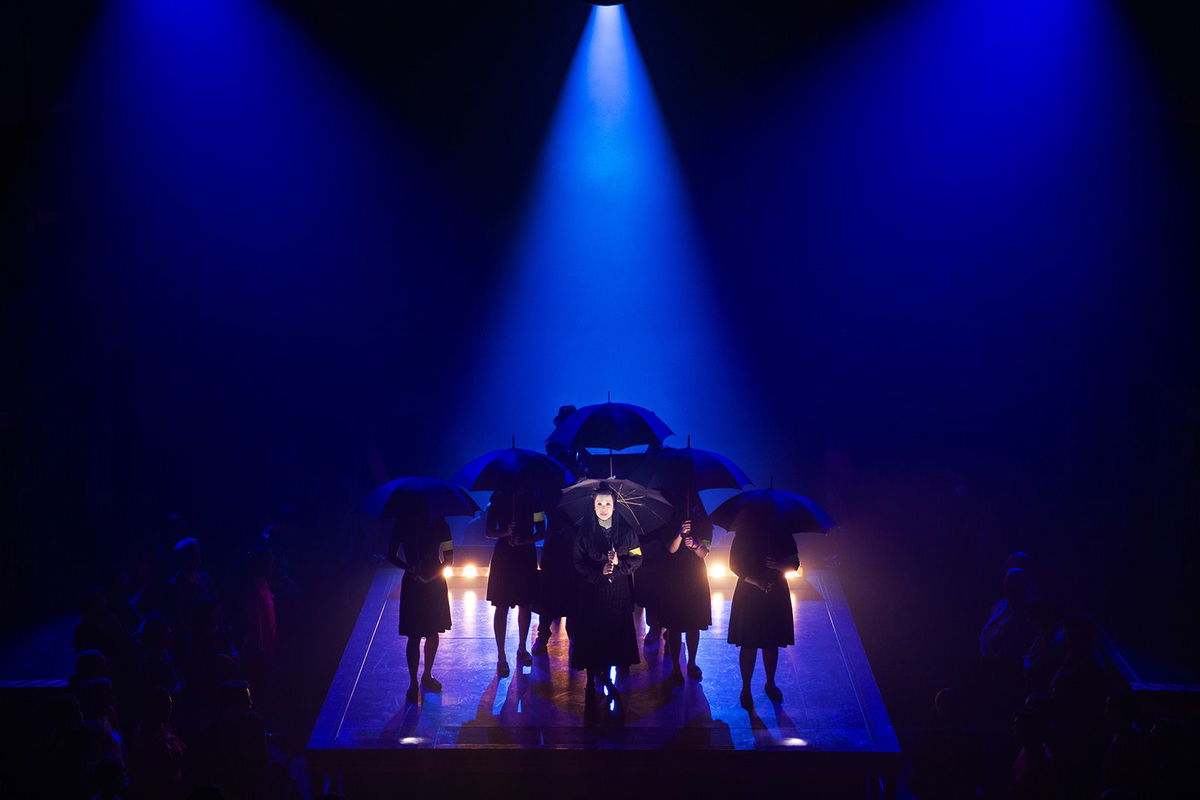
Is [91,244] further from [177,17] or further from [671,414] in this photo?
[671,414]

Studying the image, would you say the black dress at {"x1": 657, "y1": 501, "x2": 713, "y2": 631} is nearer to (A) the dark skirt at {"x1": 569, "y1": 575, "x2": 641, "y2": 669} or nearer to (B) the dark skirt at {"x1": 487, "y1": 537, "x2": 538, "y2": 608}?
(A) the dark skirt at {"x1": 569, "y1": 575, "x2": 641, "y2": 669}

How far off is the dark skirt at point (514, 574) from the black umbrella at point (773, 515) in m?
1.62

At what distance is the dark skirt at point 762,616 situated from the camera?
8164 mm

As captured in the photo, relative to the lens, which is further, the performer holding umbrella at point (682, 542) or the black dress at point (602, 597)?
the performer holding umbrella at point (682, 542)

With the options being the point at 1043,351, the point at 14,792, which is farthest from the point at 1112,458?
the point at 14,792

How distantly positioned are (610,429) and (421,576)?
78.3 inches

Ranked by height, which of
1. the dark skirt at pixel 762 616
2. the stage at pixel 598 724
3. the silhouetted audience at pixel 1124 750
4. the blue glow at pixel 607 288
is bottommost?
the stage at pixel 598 724

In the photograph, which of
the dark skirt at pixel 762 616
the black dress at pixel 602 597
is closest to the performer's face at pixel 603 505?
the black dress at pixel 602 597

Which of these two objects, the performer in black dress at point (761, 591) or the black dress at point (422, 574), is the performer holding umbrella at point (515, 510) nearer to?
the black dress at point (422, 574)

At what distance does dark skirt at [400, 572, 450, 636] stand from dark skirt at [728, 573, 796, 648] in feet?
7.54

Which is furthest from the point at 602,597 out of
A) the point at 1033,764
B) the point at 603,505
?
the point at 1033,764

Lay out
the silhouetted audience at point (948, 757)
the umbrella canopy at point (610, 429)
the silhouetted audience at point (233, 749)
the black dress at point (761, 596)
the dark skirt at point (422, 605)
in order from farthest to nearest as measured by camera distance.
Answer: the umbrella canopy at point (610, 429), the dark skirt at point (422, 605), the black dress at point (761, 596), the silhouetted audience at point (233, 749), the silhouetted audience at point (948, 757)

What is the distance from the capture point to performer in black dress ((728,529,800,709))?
26.5 feet

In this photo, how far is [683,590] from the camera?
8.55m
